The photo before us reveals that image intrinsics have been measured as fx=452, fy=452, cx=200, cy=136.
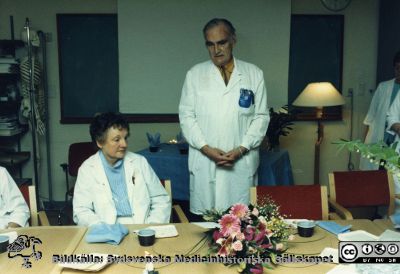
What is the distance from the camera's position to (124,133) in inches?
99.4

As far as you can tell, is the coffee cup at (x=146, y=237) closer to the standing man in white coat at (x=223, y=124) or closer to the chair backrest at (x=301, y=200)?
the chair backrest at (x=301, y=200)

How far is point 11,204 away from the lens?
93.9 inches

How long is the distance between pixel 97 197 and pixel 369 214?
242 centimetres

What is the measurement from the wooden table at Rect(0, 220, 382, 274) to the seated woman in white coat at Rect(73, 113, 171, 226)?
14.2 inches

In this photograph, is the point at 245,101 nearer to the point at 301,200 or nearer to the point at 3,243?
the point at 301,200

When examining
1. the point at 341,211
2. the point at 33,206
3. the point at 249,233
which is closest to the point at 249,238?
the point at 249,233

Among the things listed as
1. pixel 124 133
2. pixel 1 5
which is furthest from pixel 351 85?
pixel 1 5

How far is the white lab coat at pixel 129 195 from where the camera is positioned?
2.41 meters

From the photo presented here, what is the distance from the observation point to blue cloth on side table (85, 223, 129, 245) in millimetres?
1877

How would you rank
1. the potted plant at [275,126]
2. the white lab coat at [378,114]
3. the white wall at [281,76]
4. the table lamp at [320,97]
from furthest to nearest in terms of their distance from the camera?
the white wall at [281,76], the potted plant at [275,126], the table lamp at [320,97], the white lab coat at [378,114]

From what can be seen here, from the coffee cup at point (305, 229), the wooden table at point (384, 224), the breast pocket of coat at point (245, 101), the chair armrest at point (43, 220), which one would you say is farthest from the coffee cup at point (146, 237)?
the breast pocket of coat at point (245, 101)

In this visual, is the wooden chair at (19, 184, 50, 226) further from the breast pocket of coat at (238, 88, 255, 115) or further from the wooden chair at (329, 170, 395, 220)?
the wooden chair at (329, 170, 395, 220)

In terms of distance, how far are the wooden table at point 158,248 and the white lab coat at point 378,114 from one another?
2.15 m

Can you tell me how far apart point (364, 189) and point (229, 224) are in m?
1.56
